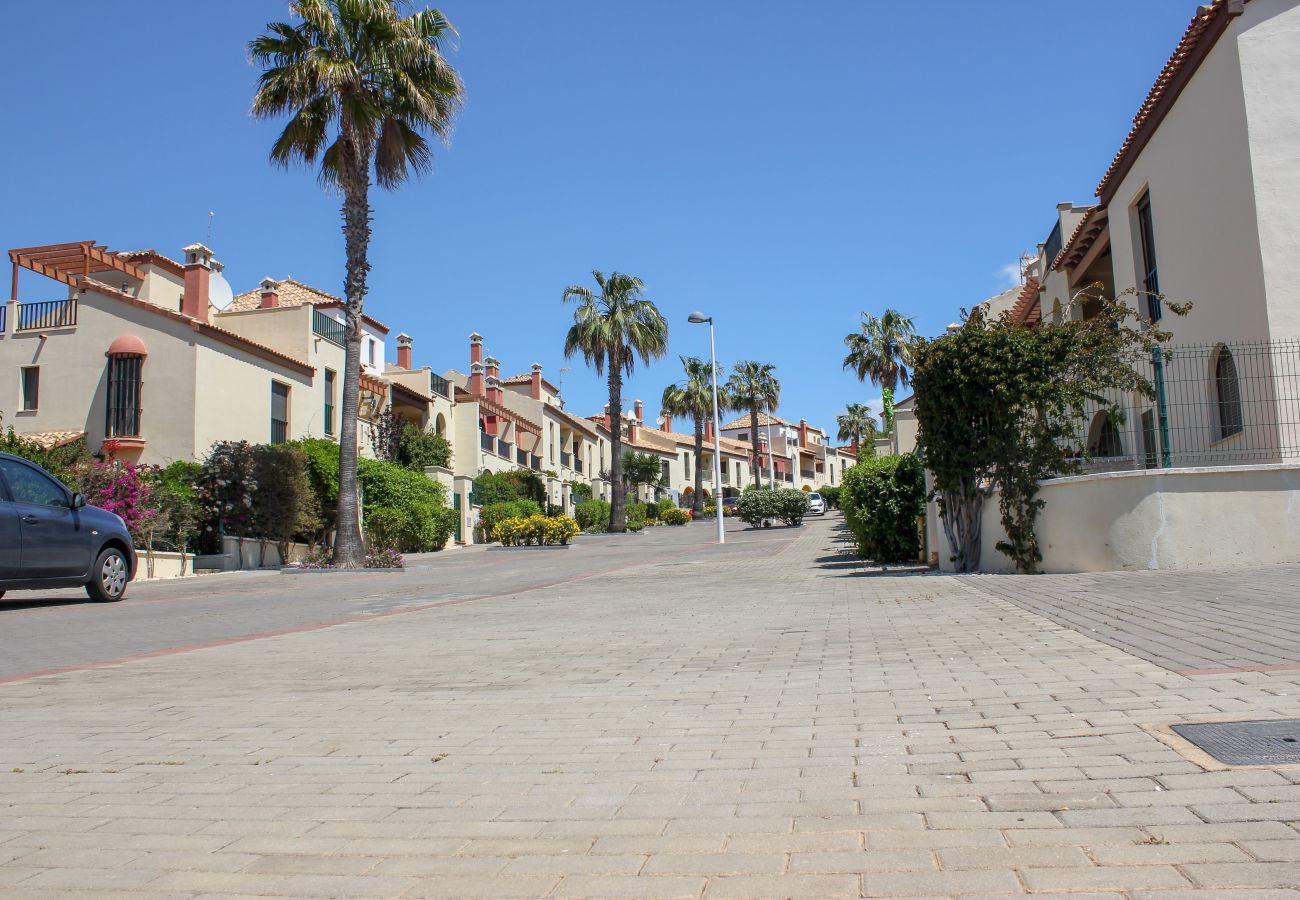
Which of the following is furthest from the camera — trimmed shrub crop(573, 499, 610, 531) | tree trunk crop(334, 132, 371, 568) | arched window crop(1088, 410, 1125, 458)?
trimmed shrub crop(573, 499, 610, 531)

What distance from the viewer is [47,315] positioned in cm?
2920

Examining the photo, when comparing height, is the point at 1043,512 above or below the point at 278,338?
below

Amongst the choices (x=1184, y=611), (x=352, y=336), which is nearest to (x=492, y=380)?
(x=352, y=336)

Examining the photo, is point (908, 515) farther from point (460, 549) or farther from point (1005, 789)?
point (460, 549)

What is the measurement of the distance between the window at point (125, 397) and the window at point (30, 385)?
2.87 m

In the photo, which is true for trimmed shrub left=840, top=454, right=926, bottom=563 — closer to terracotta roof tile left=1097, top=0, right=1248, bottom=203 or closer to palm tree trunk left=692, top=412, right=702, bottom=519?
terracotta roof tile left=1097, top=0, right=1248, bottom=203

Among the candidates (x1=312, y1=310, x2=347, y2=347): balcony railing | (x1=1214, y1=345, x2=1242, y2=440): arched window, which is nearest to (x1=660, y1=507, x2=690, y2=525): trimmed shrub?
(x1=312, y1=310, x2=347, y2=347): balcony railing

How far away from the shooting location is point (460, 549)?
36.9m

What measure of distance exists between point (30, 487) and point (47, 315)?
63.4 feet

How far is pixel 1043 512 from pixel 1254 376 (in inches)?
136

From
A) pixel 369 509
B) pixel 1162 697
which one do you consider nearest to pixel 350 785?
pixel 1162 697

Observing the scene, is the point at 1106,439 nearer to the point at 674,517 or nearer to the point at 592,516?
the point at 592,516

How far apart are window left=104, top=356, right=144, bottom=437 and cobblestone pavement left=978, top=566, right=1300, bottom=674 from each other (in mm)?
23609

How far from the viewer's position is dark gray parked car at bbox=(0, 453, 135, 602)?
492 inches
